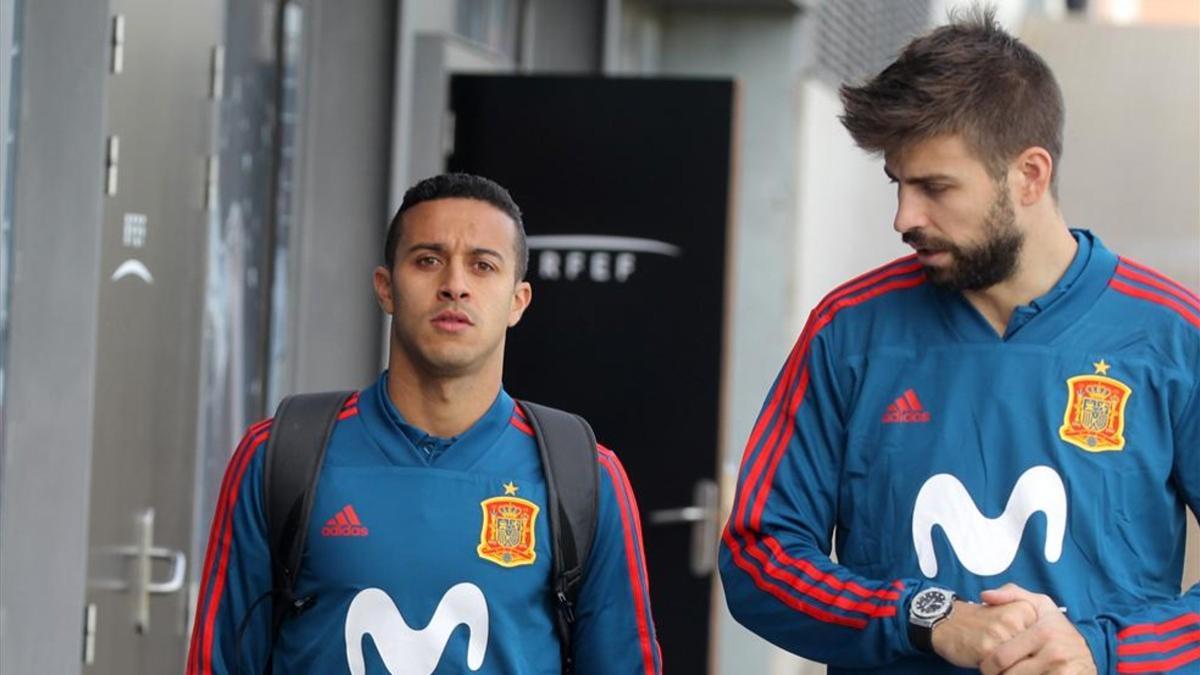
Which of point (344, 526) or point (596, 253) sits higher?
point (596, 253)

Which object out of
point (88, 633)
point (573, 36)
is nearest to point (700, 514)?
point (573, 36)

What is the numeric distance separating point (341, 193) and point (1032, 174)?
3362 mm

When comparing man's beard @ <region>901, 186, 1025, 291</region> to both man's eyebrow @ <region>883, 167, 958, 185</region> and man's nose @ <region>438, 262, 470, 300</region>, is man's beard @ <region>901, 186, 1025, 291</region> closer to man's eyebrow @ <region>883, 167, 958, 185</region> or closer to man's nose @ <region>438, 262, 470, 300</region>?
man's eyebrow @ <region>883, 167, 958, 185</region>

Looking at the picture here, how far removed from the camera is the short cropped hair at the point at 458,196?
321 centimetres

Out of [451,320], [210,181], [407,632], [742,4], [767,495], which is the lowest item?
[407,632]

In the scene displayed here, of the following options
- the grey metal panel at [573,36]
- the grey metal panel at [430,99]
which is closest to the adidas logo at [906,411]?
the grey metal panel at [430,99]

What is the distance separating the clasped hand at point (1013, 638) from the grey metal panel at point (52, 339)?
206 centimetres

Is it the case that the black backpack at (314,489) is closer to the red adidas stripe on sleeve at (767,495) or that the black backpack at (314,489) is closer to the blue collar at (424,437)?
the blue collar at (424,437)

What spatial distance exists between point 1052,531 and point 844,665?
1.16 ft

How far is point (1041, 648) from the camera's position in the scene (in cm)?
270

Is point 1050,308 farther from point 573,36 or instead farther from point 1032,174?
point 573,36

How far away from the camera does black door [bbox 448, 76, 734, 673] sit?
664cm

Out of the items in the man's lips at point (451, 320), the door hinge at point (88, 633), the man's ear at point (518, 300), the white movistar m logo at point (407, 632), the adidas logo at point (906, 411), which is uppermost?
the man's ear at point (518, 300)

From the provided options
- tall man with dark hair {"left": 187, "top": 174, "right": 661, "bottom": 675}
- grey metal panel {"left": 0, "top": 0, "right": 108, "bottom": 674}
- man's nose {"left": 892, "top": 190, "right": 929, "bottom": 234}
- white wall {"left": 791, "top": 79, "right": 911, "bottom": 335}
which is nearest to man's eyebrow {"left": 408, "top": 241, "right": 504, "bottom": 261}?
tall man with dark hair {"left": 187, "top": 174, "right": 661, "bottom": 675}
